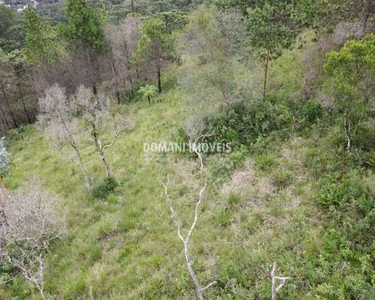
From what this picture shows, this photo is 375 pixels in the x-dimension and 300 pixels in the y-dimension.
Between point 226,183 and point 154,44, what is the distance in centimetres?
1811

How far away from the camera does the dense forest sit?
24.4ft

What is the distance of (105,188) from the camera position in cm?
1292

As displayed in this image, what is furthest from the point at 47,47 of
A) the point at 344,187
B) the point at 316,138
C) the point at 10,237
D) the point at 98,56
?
the point at 344,187

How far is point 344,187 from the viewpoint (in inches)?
356

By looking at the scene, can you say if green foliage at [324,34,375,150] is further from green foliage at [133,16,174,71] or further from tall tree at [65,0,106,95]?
tall tree at [65,0,106,95]

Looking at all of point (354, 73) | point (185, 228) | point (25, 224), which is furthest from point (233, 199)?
point (25, 224)

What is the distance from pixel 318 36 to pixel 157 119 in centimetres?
1099

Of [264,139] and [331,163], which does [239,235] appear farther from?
[264,139]

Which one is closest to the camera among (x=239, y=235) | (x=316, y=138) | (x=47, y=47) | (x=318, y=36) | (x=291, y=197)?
(x=239, y=235)

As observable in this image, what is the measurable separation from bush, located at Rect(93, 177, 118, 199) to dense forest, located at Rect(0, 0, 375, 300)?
0.05m

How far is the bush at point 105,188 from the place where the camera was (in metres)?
12.8

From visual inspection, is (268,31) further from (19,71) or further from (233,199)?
(19,71)

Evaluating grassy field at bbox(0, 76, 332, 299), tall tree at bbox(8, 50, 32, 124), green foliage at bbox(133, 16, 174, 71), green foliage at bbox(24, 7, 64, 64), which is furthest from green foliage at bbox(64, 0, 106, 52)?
grassy field at bbox(0, 76, 332, 299)

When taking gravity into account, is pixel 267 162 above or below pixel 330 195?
below
